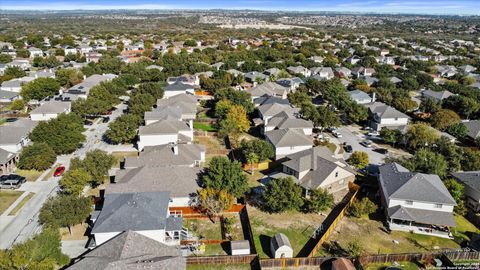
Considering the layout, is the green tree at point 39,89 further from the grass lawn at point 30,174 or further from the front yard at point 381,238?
the front yard at point 381,238

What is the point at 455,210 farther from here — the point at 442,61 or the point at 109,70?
the point at 442,61

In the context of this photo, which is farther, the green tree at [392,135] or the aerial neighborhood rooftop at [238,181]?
the green tree at [392,135]

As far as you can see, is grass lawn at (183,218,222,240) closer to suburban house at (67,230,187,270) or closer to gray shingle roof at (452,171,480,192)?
suburban house at (67,230,187,270)

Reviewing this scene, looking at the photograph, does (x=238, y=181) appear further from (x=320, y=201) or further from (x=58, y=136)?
(x=58, y=136)

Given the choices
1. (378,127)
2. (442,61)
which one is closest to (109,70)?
(378,127)

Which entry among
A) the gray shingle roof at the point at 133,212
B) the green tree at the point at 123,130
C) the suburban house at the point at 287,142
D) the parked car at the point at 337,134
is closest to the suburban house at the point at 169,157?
the green tree at the point at 123,130
